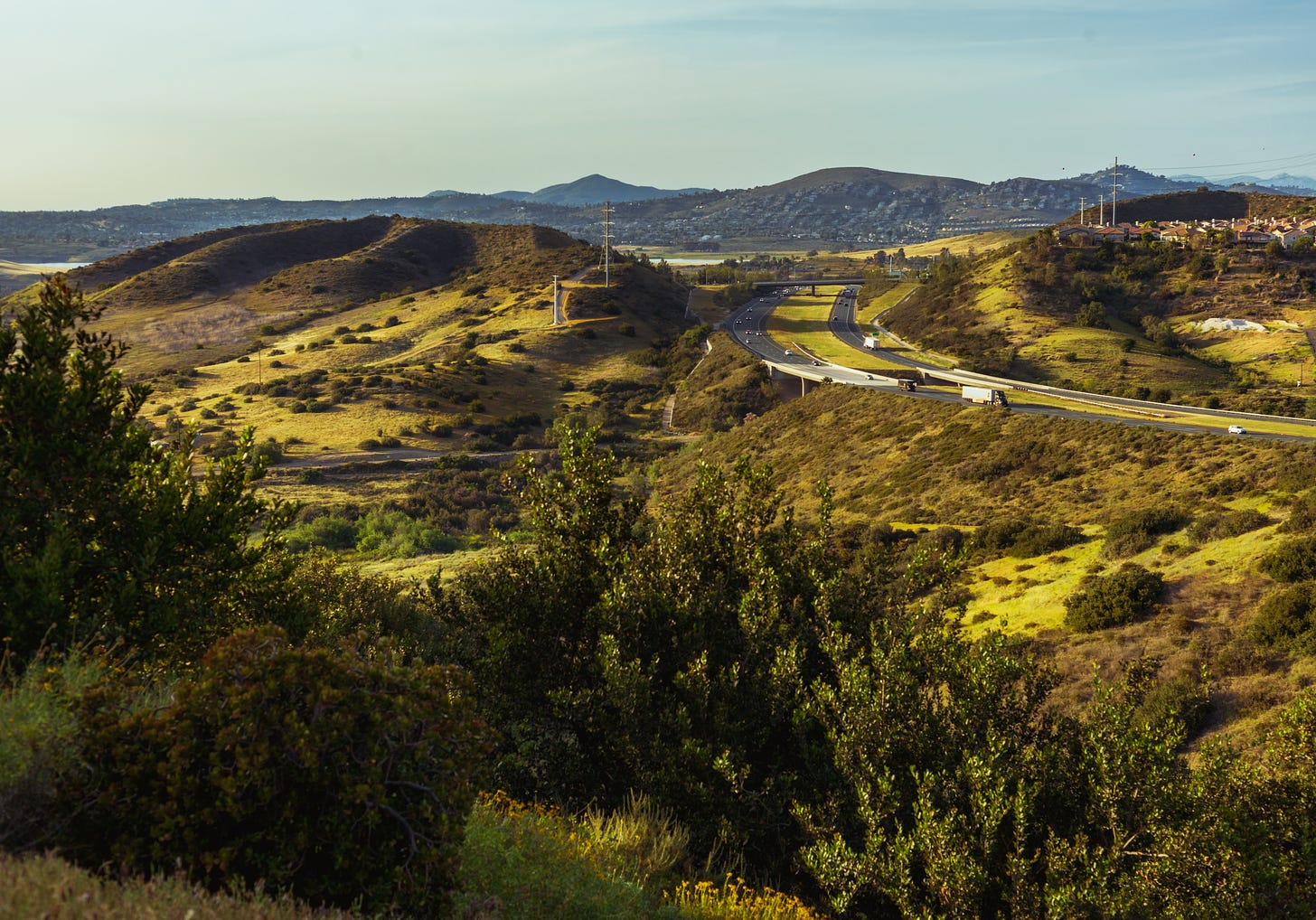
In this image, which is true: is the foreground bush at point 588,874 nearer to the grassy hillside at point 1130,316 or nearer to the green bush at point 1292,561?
the green bush at point 1292,561

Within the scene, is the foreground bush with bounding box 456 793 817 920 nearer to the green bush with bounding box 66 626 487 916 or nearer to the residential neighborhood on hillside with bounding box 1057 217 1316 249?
the green bush with bounding box 66 626 487 916

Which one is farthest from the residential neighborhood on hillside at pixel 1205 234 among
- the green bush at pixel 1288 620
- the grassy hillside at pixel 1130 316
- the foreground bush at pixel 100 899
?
the foreground bush at pixel 100 899

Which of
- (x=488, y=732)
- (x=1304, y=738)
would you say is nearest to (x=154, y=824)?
(x=488, y=732)

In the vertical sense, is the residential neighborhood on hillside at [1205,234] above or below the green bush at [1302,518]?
above

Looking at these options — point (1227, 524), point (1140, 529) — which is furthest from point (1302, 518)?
point (1140, 529)

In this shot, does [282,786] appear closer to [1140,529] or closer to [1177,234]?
[1140,529]
